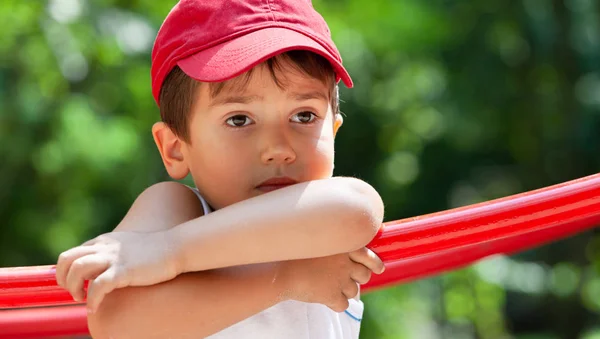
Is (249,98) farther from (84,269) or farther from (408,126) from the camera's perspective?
(408,126)

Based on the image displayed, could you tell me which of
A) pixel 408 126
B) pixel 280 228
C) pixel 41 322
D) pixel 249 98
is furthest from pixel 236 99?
pixel 408 126

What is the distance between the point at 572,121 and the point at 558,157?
218mm

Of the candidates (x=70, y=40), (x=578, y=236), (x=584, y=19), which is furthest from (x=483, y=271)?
(x=70, y=40)

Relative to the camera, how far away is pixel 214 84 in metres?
1.44

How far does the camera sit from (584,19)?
5.35 m

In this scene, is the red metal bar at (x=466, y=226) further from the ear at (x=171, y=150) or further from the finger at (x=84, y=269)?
the ear at (x=171, y=150)

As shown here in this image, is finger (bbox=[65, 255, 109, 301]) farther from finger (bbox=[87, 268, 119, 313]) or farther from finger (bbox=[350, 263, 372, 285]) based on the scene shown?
finger (bbox=[350, 263, 372, 285])

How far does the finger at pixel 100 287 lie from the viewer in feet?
3.78

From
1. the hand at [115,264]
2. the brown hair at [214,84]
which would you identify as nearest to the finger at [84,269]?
the hand at [115,264]

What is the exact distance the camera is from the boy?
4.05 feet

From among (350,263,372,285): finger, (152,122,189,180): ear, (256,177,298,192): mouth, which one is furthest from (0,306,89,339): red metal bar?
(350,263,372,285): finger

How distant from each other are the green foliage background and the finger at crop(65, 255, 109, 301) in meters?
2.82

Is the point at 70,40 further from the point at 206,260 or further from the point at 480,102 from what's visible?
the point at 206,260

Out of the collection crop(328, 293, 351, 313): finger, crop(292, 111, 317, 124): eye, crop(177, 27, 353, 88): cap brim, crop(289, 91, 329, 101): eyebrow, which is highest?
crop(177, 27, 353, 88): cap brim
